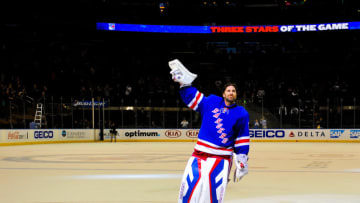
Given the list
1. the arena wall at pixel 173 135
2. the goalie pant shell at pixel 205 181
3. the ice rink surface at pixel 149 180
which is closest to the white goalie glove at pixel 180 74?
the goalie pant shell at pixel 205 181

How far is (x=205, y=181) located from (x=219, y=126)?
0.57 metres

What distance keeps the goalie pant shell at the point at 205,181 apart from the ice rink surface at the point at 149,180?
312 cm

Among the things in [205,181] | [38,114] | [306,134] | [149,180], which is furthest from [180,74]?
[306,134]

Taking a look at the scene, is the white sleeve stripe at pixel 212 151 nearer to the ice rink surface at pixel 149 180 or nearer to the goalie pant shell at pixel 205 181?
the goalie pant shell at pixel 205 181

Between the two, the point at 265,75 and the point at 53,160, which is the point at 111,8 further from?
the point at 53,160

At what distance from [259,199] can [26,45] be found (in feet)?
107

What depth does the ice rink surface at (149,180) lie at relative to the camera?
8523 millimetres

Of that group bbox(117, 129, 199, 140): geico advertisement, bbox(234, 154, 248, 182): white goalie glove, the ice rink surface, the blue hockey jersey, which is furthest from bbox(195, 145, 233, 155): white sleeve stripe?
bbox(117, 129, 199, 140): geico advertisement

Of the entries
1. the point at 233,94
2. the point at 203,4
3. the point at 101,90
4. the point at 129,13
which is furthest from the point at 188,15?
the point at 233,94

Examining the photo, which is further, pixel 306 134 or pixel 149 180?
pixel 306 134

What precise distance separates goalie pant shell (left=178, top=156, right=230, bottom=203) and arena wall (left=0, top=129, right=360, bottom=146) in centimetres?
2311

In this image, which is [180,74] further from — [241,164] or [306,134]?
[306,134]

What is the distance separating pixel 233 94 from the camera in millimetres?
5078

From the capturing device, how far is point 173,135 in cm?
2986
